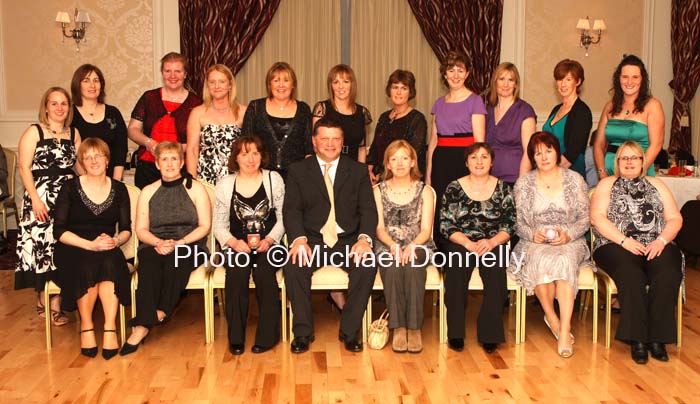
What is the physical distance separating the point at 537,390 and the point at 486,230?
3.67 feet

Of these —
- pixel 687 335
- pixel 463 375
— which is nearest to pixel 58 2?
pixel 463 375

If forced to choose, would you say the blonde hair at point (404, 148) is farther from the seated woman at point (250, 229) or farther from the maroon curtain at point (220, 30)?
the maroon curtain at point (220, 30)

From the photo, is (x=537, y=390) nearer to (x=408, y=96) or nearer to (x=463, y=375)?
(x=463, y=375)

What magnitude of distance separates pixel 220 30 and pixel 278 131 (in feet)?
11.7

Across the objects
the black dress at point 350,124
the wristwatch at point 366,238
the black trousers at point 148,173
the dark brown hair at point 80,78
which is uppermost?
the dark brown hair at point 80,78

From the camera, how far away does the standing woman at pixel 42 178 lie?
4.55 m

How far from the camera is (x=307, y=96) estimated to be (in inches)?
326

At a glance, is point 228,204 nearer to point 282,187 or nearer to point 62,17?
Result: point 282,187

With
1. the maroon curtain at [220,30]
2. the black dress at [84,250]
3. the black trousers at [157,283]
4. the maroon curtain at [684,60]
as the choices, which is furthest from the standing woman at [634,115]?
the maroon curtain at [220,30]

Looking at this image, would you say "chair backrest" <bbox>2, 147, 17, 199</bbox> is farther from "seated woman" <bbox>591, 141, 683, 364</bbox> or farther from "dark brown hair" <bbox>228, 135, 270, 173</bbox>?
"seated woman" <bbox>591, 141, 683, 364</bbox>

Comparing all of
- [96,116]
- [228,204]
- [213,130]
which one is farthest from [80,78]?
[228,204]

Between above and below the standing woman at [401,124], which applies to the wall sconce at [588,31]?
above

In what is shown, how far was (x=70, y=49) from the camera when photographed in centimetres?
793

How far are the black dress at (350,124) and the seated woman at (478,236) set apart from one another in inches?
28.9
